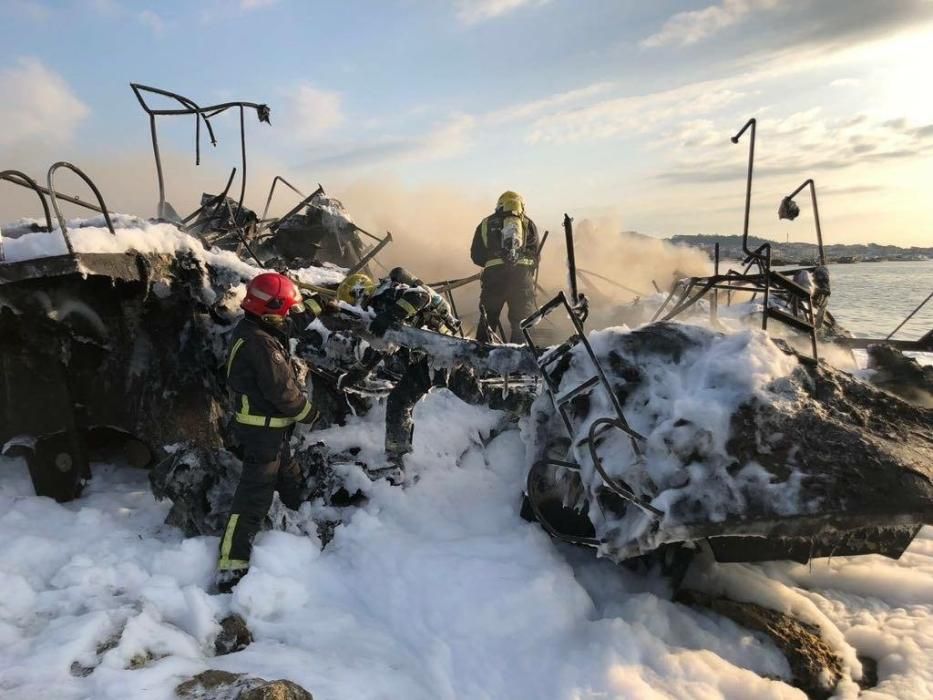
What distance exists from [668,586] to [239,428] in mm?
2473

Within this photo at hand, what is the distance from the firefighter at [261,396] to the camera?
11.2 ft

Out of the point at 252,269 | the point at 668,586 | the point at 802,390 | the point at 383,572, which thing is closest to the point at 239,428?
the point at 383,572

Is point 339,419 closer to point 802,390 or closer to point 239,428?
point 239,428

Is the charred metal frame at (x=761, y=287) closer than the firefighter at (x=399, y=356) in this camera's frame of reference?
Yes

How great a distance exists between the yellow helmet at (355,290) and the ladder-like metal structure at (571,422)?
4.19ft

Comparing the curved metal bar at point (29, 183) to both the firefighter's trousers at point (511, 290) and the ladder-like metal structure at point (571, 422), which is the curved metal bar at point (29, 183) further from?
the firefighter's trousers at point (511, 290)

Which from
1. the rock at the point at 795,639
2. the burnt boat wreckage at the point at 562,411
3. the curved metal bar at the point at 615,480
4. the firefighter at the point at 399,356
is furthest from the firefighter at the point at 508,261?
the rock at the point at 795,639

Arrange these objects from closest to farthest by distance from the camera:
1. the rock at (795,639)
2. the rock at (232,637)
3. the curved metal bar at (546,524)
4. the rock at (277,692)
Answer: the rock at (277,692) < the rock at (795,639) < the rock at (232,637) < the curved metal bar at (546,524)

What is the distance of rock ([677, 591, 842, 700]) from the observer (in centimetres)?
259

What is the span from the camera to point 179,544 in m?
3.38

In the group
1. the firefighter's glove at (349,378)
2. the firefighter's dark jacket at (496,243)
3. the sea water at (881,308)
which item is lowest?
the sea water at (881,308)

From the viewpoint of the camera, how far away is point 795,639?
8.93 feet

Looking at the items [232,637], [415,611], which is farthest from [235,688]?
[415,611]

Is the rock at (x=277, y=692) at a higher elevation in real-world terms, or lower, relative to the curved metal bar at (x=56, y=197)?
lower
